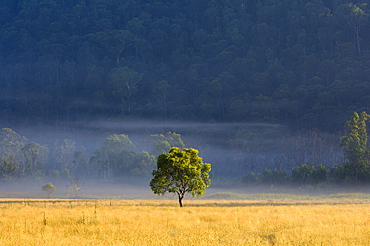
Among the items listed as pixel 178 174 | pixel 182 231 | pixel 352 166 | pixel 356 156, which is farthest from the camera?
pixel 352 166

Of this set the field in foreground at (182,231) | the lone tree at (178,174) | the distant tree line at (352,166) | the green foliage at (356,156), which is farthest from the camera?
the distant tree line at (352,166)

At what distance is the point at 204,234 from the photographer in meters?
30.1

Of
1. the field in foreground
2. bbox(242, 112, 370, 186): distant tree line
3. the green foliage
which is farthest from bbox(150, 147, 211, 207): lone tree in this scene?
the green foliage

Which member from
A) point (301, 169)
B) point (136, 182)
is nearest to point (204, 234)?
point (301, 169)

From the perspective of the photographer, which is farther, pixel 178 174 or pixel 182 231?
pixel 178 174

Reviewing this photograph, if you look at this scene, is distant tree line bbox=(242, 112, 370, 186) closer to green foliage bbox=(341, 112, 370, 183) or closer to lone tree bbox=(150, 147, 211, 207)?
green foliage bbox=(341, 112, 370, 183)

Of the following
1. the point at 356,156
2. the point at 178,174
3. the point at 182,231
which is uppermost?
the point at 356,156

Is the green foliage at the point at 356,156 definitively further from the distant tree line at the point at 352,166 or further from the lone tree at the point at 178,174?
the lone tree at the point at 178,174

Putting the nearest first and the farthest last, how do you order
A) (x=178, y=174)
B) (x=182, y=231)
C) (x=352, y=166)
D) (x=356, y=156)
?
1. (x=182, y=231)
2. (x=178, y=174)
3. (x=356, y=156)
4. (x=352, y=166)

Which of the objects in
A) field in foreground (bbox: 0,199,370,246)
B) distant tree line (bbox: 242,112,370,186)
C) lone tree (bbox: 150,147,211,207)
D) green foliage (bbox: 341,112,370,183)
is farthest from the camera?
distant tree line (bbox: 242,112,370,186)

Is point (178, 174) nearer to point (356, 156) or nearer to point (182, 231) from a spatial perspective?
point (182, 231)

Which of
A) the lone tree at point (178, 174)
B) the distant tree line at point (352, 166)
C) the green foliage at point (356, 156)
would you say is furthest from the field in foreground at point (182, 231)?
the distant tree line at point (352, 166)

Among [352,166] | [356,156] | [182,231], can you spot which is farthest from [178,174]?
[352,166]

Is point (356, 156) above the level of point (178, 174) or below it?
above
